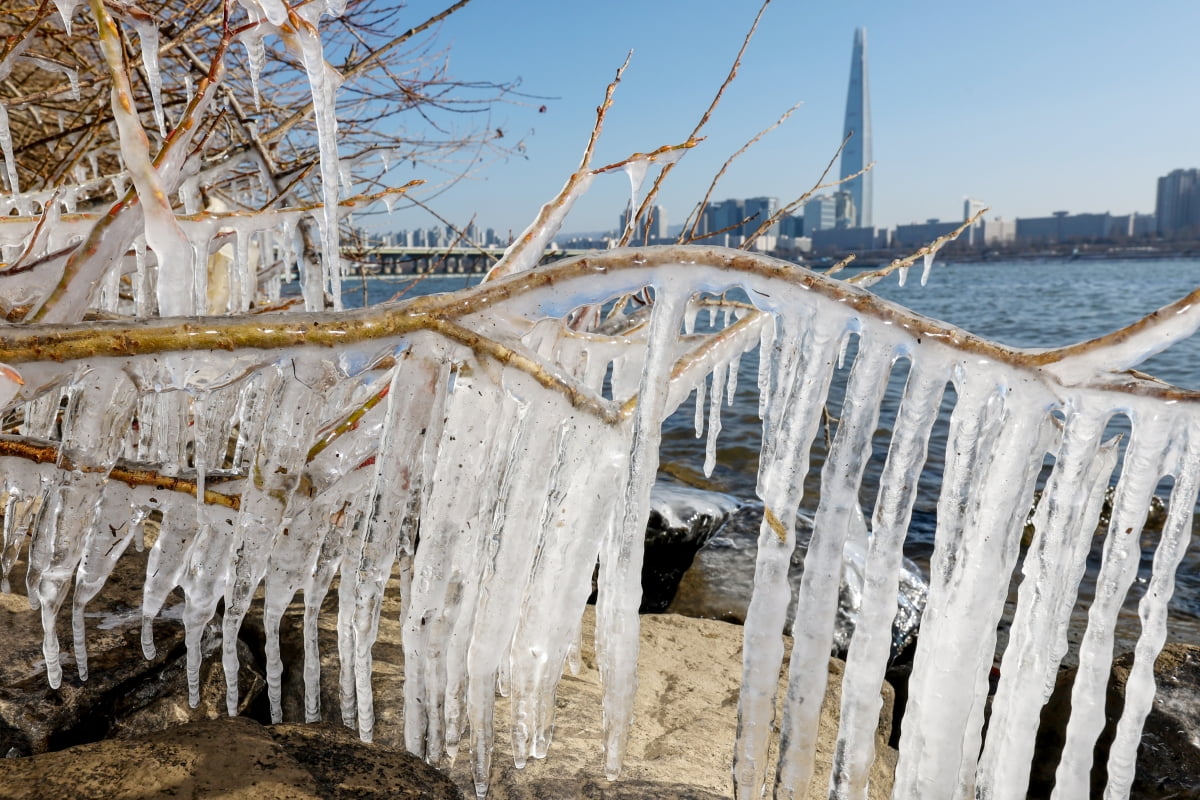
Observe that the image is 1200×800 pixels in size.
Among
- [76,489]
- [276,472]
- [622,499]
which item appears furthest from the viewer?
[76,489]

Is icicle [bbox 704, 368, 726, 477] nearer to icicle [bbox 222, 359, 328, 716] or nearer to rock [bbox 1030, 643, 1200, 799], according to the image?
icicle [bbox 222, 359, 328, 716]

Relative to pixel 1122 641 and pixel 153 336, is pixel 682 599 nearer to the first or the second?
pixel 1122 641

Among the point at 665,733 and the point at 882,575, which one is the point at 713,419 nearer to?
the point at 665,733

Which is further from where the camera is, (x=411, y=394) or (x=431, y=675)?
(x=431, y=675)

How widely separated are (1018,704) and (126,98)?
254 cm

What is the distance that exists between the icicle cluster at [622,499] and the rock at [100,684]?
0.25 m

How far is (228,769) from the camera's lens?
6.07 ft

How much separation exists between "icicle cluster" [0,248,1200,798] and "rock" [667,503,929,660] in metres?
2.70

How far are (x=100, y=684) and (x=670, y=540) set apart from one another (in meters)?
3.46

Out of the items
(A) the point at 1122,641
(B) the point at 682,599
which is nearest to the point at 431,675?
(B) the point at 682,599

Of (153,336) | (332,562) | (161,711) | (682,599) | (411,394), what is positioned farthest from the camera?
(682,599)

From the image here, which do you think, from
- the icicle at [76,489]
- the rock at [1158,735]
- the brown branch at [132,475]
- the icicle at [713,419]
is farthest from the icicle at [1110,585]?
the icicle at [76,489]

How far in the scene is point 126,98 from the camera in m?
1.77

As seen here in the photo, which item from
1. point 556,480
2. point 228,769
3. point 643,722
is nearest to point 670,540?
point 643,722
